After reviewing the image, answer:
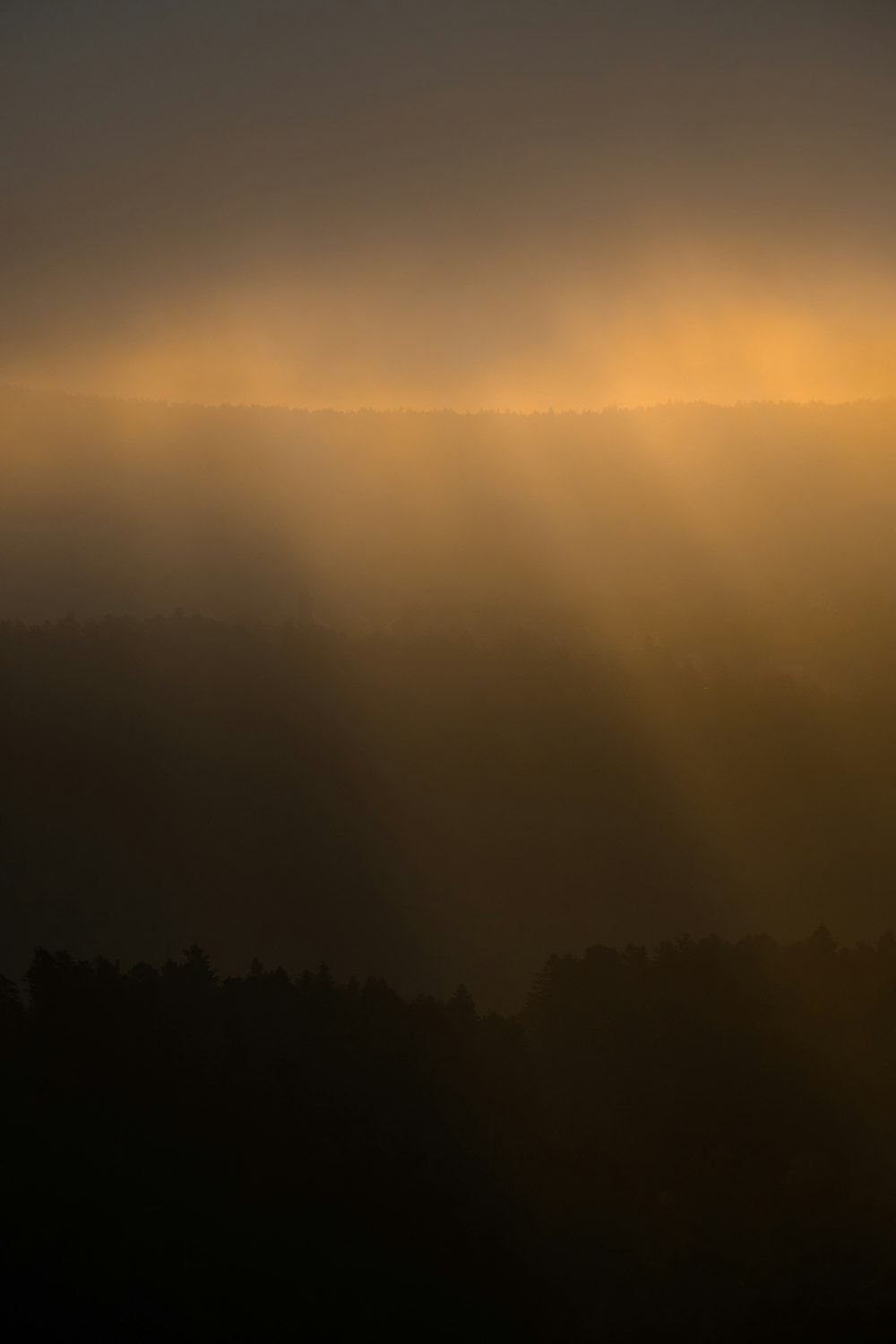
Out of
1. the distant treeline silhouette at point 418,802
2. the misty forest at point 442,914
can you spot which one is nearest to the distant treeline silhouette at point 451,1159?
the misty forest at point 442,914

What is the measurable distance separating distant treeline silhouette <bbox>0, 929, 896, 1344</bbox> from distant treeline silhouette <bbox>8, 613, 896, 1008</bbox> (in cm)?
3036

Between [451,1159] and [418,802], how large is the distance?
180 feet

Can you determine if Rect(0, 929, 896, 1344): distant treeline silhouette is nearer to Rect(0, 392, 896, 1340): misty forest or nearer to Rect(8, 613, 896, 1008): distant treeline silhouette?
Rect(0, 392, 896, 1340): misty forest

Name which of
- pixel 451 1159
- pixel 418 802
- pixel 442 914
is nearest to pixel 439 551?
pixel 418 802

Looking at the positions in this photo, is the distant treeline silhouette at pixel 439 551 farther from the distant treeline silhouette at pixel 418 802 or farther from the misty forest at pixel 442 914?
the distant treeline silhouette at pixel 418 802

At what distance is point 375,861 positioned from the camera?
74188 millimetres

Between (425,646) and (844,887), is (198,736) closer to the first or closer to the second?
(425,646)

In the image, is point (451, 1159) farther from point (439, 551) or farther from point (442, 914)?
point (439, 551)

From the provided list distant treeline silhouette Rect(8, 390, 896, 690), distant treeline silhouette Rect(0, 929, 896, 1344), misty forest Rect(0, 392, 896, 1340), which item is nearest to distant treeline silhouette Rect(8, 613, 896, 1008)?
misty forest Rect(0, 392, 896, 1340)

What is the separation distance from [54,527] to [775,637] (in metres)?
102

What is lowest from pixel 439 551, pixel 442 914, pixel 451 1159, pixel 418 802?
pixel 451 1159

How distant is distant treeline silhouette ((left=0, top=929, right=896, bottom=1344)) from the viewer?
842 inches

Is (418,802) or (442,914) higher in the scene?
(418,802)

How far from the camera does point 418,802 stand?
261 feet
